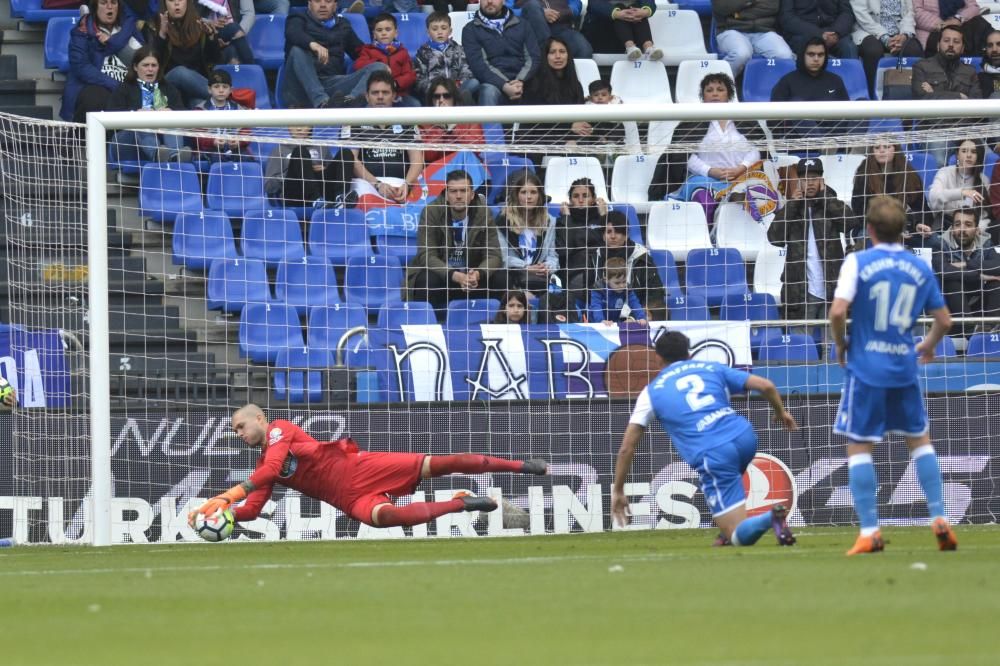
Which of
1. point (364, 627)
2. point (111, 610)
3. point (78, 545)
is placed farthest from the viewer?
point (78, 545)

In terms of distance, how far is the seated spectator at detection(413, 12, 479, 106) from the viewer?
16641 mm

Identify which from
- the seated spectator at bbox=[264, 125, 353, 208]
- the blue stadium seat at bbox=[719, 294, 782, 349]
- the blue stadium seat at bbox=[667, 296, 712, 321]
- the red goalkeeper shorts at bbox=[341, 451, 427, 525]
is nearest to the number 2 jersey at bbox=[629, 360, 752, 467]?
the red goalkeeper shorts at bbox=[341, 451, 427, 525]

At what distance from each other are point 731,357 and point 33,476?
18.7 ft

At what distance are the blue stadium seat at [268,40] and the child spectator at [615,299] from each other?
5.18m

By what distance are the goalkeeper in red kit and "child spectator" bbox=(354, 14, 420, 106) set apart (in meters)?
5.64

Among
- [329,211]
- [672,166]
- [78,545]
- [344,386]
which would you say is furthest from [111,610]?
[672,166]

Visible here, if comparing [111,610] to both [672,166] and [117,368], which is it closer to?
[117,368]

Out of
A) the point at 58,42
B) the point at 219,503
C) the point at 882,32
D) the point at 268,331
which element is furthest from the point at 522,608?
the point at 882,32

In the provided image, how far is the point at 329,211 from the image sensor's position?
14148 millimetres

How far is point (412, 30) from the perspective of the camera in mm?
17672

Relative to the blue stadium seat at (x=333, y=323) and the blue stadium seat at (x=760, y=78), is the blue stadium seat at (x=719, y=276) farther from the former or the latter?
the blue stadium seat at (x=760, y=78)

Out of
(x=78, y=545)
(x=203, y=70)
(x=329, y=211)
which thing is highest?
(x=203, y=70)

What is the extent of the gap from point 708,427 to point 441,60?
306 inches

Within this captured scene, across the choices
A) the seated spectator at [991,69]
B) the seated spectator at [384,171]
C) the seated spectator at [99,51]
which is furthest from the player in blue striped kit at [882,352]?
the seated spectator at [991,69]
